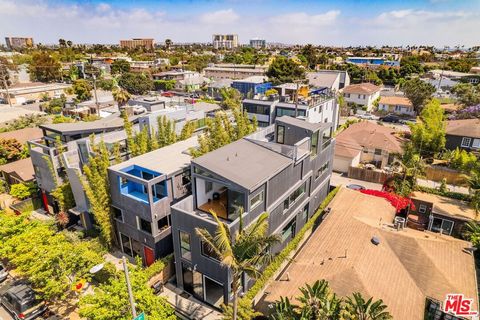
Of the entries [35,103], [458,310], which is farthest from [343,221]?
[35,103]

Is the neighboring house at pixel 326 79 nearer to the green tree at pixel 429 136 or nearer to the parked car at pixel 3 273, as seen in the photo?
the green tree at pixel 429 136

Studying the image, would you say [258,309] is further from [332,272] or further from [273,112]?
[273,112]

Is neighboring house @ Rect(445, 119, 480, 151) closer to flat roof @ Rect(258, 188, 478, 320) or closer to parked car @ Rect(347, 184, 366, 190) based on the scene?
parked car @ Rect(347, 184, 366, 190)

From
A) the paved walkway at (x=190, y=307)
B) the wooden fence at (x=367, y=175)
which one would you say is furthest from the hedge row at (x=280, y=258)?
the wooden fence at (x=367, y=175)

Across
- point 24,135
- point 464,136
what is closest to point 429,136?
point 464,136

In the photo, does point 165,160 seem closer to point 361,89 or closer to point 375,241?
point 375,241

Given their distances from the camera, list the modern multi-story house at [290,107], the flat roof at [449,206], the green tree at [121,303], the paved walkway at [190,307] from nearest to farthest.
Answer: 1. the green tree at [121,303]
2. the paved walkway at [190,307]
3. the flat roof at [449,206]
4. the modern multi-story house at [290,107]

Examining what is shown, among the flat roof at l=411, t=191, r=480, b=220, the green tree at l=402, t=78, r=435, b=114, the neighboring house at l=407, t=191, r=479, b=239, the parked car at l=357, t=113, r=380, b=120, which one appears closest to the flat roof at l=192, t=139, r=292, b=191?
the neighboring house at l=407, t=191, r=479, b=239
